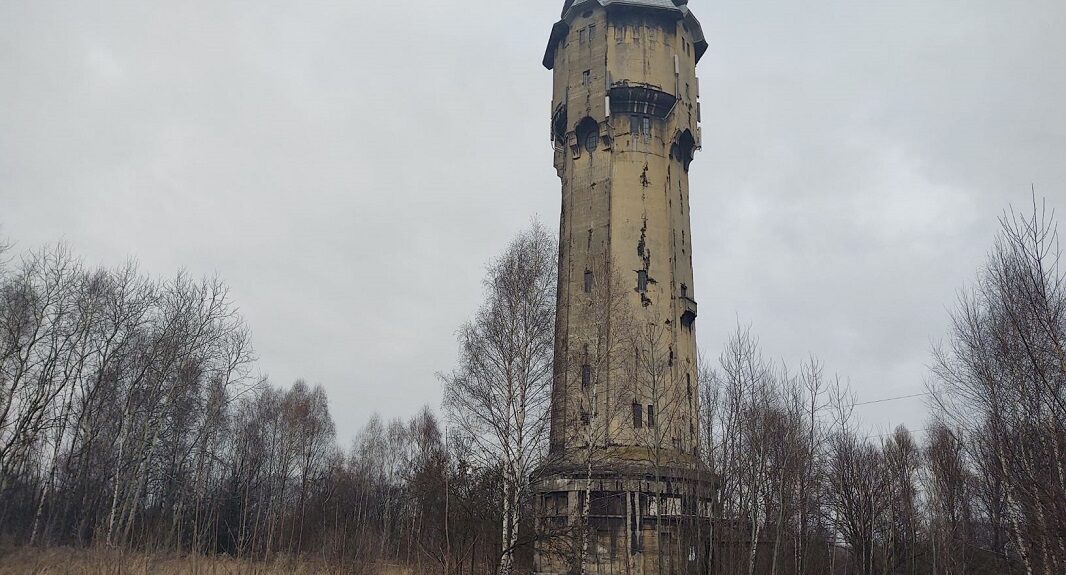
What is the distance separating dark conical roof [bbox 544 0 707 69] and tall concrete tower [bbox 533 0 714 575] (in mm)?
69

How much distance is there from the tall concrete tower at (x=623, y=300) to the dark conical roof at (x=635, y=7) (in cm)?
7

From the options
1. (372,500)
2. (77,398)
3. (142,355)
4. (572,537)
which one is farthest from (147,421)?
(372,500)

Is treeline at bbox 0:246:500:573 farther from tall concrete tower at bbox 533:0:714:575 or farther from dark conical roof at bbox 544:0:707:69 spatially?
dark conical roof at bbox 544:0:707:69

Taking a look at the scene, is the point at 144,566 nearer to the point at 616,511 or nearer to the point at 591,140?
the point at 616,511

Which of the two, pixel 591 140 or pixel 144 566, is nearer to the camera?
pixel 144 566

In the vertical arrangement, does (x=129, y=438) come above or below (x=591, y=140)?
below

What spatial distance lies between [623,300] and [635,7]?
1174 centimetres

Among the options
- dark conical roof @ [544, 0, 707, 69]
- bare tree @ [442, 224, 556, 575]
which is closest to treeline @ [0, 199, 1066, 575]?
bare tree @ [442, 224, 556, 575]

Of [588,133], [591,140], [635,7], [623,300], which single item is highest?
[635,7]

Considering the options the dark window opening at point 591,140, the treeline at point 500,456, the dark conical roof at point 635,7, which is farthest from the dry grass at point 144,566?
the dark conical roof at point 635,7

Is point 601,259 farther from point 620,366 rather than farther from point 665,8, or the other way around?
point 665,8

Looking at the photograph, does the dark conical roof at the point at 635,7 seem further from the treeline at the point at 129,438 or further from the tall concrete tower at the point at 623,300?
the treeline at the point at 129,438

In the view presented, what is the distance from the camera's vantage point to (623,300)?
79.7 ft

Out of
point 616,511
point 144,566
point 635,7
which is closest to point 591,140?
point 635,7
